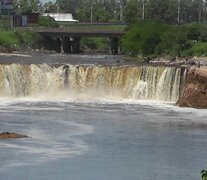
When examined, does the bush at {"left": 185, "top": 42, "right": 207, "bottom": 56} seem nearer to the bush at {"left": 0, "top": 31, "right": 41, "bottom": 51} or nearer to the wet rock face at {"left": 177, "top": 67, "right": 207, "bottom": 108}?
the wet rock face at {"left": 177, "top": 67, "right": 207, "bottom": 108}

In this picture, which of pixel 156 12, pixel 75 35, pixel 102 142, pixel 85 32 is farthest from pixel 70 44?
pixel 102 142

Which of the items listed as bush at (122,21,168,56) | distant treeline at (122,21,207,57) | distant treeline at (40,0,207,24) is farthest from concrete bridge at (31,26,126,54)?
distant treeline at (40,0,207,24)

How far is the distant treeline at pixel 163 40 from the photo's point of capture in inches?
3637

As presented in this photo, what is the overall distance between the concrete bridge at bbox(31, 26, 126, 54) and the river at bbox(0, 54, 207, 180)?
175 ft

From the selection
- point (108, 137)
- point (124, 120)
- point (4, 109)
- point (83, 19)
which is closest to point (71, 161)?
point (108, 137)

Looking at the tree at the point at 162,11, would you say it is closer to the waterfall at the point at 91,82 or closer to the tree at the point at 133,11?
the tree at the point at 133,11

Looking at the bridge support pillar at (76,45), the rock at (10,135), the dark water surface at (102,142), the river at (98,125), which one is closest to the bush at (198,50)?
the river at (98,125)

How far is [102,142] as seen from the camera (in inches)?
1580

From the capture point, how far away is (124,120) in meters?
48.2

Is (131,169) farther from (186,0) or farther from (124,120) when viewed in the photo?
(186,0)

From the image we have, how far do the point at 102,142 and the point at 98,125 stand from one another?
5.90 m

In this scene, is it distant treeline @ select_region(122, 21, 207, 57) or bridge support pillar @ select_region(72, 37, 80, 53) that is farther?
bridge support pillar @ select_region(72, 37, 80, 53)

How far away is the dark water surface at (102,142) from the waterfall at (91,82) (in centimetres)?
539

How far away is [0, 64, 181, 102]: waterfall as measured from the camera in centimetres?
6178
